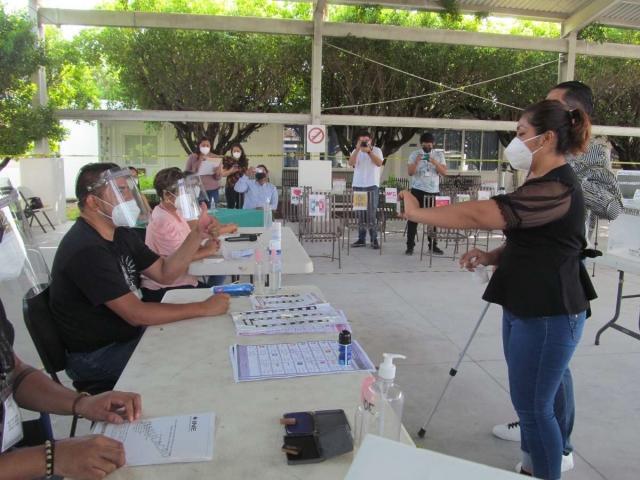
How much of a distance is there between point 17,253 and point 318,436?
3.51ft

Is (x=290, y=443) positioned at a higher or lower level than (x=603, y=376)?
higher

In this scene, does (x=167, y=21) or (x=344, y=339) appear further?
(x=167, y=21)

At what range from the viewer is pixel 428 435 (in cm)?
306

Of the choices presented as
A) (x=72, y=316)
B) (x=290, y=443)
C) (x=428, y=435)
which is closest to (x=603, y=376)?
(x=428, y=435)

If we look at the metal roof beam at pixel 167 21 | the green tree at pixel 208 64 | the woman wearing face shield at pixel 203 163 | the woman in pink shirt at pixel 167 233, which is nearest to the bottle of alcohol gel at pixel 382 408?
the woman in pink shirt at pixel 167 233

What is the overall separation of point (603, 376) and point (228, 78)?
13059 mm

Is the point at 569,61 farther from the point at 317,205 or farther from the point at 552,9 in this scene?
the point at 317,205

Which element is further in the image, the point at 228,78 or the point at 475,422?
the point at 228,78

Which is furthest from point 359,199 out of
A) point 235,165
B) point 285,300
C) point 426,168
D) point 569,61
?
point 569,61

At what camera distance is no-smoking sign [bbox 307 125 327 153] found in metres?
11.5

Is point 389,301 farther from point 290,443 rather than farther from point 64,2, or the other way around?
point 64,2

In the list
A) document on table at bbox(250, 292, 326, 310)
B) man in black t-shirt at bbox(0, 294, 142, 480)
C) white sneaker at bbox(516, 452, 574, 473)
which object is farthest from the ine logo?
white sneaker at bbox(516, 452, 574, 473)

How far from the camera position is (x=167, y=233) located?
150 inches

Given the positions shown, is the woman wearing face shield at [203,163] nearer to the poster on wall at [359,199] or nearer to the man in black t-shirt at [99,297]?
the poster on wall at [359,199]
